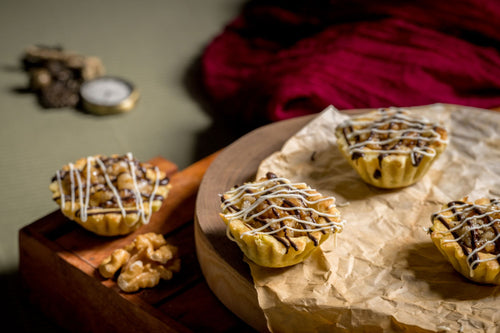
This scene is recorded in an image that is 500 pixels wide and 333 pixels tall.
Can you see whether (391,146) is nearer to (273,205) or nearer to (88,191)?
(273,205)

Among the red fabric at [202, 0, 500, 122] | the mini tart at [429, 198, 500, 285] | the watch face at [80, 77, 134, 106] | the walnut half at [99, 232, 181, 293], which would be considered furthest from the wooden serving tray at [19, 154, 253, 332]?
the watch face at [80, 77, 134, 106]

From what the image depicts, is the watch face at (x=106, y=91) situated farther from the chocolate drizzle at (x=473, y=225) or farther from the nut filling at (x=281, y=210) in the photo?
the chocolate drizzle at (x=473, y=225)

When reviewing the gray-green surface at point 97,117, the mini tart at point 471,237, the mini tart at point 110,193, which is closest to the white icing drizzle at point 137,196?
the mini tart at point 110,193

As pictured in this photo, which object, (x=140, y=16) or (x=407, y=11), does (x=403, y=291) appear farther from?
(x=140, y=16)

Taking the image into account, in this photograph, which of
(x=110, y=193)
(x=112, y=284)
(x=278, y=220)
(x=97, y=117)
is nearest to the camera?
(x=278, y=220)

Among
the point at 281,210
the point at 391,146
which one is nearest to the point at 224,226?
the point at 281,210

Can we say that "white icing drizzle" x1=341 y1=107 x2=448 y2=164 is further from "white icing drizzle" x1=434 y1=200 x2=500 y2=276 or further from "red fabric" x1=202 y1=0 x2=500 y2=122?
"red fabric" x1=202 y1=0 x2=500 y2=122
